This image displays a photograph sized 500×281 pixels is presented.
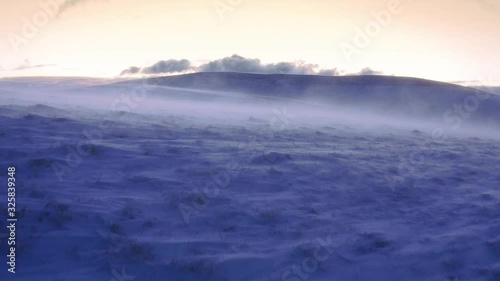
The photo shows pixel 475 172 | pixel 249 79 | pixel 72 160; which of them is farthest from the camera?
pixel 249 79

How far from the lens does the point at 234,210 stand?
8703 mm

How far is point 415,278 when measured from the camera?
6.60m

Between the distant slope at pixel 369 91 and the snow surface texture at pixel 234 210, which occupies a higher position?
the distant slope at pixel 369 91

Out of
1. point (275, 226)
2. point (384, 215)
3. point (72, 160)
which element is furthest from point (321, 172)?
point (72, 160)

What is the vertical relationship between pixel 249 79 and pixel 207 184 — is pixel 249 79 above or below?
above

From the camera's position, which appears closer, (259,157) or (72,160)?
(72,160)

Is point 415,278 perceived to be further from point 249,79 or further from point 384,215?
point 249,79

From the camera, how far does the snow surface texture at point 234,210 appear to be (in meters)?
6.59

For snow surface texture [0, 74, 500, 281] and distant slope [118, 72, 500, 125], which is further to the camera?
distant slope [118, 72, 500, 125]

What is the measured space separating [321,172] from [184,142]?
205 inches

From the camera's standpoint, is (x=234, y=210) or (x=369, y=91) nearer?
(x=234, y=210)

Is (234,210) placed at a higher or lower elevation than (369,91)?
lower

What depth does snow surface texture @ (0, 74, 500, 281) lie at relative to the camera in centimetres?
659

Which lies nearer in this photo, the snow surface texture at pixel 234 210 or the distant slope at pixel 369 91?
the snow surface texture at pixel 234 210
